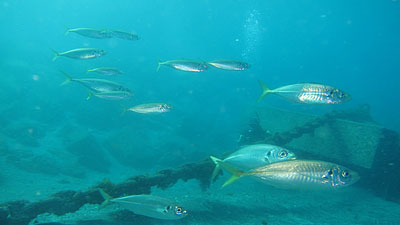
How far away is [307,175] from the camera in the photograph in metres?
2.48

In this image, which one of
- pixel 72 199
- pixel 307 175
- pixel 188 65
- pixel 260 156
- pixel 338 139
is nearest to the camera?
pixel 307 175

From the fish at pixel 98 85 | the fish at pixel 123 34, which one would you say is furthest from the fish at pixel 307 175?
the fish at pixel 123 34

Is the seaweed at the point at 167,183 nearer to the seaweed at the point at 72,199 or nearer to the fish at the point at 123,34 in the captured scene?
the seaweed at the point at 72,199

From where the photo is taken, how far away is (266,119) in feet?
35.1

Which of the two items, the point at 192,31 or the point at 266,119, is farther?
the point at 192,31

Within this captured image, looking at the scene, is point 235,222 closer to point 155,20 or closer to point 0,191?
point 0,191

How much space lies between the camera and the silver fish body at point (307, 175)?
248 cm

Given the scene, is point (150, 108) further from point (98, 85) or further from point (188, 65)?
point (98, 85)

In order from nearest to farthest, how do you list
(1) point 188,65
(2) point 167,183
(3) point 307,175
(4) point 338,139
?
(3) point 307,175
(2) point 167,183
(1) point 188,65
(4) point 338,139

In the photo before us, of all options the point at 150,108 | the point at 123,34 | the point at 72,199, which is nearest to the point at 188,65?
the point at 150,108

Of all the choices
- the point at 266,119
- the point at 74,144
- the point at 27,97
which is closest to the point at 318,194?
the point at 266,119

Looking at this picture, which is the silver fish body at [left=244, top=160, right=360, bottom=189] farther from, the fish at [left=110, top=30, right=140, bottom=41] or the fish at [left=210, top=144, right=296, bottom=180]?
the fish at [left=110, top=30, right=140, bottom=41]

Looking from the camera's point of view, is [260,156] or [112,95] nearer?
[260,156]

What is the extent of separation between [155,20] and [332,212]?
536ft
